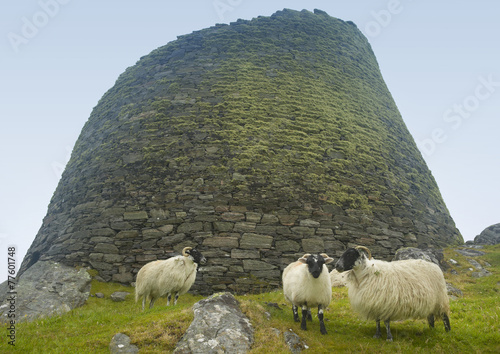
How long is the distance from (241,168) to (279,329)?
6806mm

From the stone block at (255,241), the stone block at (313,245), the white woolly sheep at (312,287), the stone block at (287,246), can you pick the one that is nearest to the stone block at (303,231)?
the stone block at (313,245)

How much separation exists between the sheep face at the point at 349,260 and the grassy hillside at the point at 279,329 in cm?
130

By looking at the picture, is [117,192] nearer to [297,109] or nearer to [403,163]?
[297,109]

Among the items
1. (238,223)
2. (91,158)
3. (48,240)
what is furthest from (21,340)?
(91,158)

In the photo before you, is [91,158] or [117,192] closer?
[117,192]

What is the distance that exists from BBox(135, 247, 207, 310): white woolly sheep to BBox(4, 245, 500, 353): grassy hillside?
3.37 ft

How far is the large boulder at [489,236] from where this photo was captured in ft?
50.6

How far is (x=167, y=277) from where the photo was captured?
8852 millimetres

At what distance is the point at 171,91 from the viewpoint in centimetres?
1523

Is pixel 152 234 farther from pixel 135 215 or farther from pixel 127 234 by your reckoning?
pixel 135 215

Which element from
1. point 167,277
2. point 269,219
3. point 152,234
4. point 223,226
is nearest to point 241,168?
point 269,219

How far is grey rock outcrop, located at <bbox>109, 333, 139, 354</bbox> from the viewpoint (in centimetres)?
Answer: 555

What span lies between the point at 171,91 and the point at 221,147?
14.2ft

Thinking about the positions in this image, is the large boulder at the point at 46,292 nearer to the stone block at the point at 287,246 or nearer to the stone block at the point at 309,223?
the stone block at the point at 287,246
